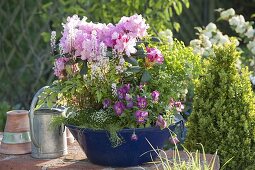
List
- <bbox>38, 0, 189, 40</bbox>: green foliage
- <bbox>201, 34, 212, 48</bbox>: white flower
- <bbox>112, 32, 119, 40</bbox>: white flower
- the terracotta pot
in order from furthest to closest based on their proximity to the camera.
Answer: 1. <bbox>38, 0, 189, 40</bbox>: green foliage
2. <bbox>201, 34, 212, 48</bbox>: white flower
3. the terracotta pot
4. <bbox>112, 32, 119, 40</bbox>: white flower

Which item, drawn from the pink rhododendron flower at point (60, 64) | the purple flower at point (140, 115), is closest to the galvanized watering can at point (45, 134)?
the pink rhododendron flower at point (60, 64)

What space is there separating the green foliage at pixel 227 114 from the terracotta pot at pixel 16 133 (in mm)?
874

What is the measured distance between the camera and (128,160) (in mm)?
2494

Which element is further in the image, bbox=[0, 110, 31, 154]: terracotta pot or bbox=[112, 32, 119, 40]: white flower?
bbox=[0, 110, 31, 154]: terracotta pot

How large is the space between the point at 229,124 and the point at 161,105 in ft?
2.32

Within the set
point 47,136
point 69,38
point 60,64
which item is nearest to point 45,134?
point 47,136

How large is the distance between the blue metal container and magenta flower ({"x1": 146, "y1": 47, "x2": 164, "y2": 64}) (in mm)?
264

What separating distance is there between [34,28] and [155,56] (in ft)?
10.9

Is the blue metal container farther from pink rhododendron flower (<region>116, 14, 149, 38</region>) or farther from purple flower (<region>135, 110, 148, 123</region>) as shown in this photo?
pink rhododendron flower (<region>116, 14, 149, 38</region>)

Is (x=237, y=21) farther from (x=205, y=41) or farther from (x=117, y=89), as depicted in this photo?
(x=117, y=89)

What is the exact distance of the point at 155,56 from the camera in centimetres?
243

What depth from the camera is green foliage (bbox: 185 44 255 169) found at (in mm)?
3038

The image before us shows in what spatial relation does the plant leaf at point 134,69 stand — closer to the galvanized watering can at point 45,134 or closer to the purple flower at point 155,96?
the purple flower at point 155,96

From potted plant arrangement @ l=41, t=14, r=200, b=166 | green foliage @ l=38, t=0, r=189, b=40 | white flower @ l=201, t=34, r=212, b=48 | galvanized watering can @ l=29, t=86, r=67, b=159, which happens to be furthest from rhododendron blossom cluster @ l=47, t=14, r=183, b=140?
green foliage @ l=38, t=0, r=189, b=40
